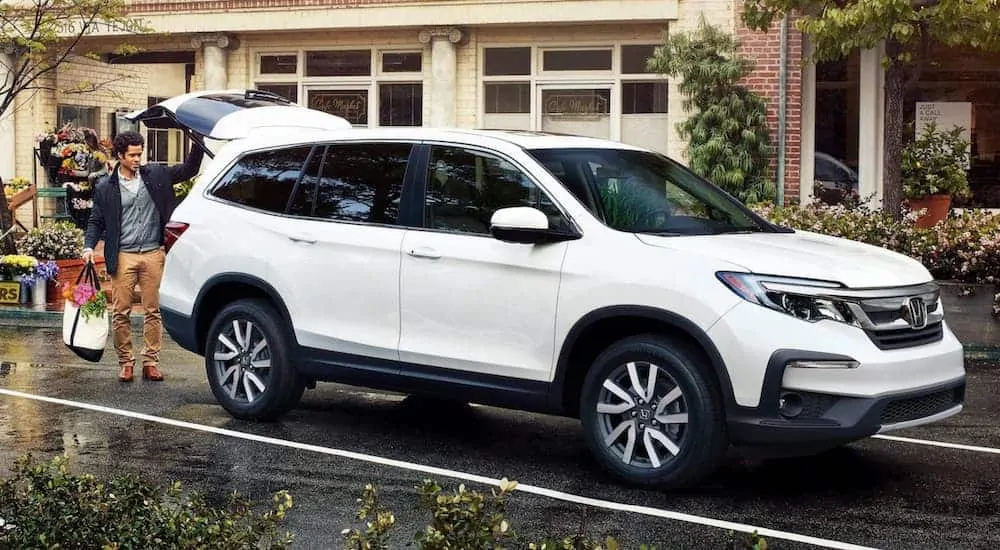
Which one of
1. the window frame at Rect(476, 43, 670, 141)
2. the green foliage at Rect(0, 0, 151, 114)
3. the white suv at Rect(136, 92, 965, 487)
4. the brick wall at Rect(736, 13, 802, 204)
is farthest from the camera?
the window frame at Rect(476, 43, 670, 141)

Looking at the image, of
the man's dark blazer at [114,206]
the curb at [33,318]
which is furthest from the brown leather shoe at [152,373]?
the curb at [33,318]

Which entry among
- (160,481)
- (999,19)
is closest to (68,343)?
(160,481)

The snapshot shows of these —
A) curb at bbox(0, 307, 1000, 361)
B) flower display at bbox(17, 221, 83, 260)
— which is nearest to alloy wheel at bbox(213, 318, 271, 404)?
curb at bbox(0, 307, 1000, 361)

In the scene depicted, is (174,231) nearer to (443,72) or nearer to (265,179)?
(265,179)

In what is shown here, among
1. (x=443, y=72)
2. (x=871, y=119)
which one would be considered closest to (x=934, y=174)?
(x=871, y=119)

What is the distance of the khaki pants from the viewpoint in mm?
10383

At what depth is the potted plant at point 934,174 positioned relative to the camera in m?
18.3

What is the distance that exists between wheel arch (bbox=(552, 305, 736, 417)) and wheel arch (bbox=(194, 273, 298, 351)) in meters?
1.93

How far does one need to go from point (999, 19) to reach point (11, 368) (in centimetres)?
1004

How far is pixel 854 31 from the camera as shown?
48.3 feet

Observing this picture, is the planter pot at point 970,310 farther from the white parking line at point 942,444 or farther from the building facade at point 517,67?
the building facade at point 517,67

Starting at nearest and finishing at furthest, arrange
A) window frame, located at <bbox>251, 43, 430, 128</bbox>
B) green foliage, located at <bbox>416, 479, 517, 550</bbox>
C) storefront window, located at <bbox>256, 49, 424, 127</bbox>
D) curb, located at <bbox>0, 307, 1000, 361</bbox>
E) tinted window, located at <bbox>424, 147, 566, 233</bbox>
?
green foliage, located at <bbox>416, 479, 517, 550</bbox>, tinted window, located at <bbox>424, 147, 566, 233</bbox>, curb, located at <bbox>0, 307, 1000, 361</bbox>, window frame, located at <bbox>251, 43, 430, 128</bbox>, storefront window, located at <bbox>256, 49, 424, 127</bbox>

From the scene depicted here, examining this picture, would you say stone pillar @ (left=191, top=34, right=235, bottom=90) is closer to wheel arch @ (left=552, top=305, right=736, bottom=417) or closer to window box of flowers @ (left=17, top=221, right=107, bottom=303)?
window box of flowers @ (left=17, top=221, right=107, bottom=303)

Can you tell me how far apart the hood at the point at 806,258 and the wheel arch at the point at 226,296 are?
2.51 m
